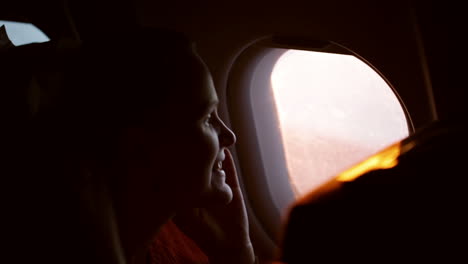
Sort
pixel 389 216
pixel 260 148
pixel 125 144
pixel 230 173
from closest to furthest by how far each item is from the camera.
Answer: pixel 389 216 → pixel 125 144 → pixel 230 173 → pixel 260 148

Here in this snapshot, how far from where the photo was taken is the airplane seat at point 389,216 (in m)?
0.45

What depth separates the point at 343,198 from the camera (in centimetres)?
49

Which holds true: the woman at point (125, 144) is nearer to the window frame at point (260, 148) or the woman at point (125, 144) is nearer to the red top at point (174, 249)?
the red top at point (174, 249)

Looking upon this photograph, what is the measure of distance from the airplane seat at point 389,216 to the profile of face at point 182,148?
45 centimetres

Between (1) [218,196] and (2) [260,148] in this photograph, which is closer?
(1) [218,196]

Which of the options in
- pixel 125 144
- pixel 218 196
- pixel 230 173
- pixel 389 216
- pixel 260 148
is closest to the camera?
pixel 389 216

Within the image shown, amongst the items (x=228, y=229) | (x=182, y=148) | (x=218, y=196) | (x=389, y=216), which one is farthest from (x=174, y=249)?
(x=389, y=216)

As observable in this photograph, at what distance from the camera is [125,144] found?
0.90 m

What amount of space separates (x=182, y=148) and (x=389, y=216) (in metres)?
0.52

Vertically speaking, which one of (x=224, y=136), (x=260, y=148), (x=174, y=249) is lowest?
(x=174, y=249)

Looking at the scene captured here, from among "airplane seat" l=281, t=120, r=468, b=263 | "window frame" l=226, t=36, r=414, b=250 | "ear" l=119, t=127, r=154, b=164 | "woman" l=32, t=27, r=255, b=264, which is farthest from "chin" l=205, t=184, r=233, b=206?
"airplane seat" l=281, t=120, r=468, b=263

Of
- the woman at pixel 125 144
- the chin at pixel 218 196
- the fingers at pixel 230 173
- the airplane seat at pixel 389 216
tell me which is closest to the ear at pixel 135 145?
the woman at pixel 125 144

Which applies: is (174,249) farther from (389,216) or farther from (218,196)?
(389,216)

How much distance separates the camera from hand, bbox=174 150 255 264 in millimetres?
1191
